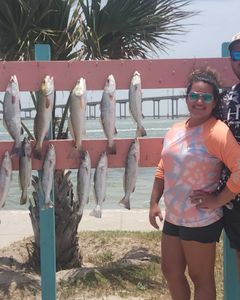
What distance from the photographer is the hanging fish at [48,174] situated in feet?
12.7

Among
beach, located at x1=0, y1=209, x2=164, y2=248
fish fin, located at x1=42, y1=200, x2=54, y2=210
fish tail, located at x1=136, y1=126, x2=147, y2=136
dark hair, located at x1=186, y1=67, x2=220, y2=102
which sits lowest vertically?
beach, located at x1=0, y1=209, x2=164, y2=248

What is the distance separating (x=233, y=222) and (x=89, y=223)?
558 centimetres

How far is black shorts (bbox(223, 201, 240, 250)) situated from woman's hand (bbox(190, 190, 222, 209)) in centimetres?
12

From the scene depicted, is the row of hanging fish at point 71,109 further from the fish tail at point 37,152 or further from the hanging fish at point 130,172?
the hanging fish at point 130,172

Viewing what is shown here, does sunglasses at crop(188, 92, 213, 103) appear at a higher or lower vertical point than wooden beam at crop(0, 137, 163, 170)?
higher

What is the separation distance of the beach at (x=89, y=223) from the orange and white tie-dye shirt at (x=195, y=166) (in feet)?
14.6

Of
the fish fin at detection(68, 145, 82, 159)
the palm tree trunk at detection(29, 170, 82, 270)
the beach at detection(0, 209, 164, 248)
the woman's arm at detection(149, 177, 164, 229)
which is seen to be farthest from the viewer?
the beach at detection(0, 209, 164, 248)

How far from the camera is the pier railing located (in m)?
4.02

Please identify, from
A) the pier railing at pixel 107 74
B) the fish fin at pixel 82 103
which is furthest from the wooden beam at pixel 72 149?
the fish fin at pixel 82 103

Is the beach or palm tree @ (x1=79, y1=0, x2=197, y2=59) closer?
palm tree @ (x1=79, y1=0, x2=197, y2=59)

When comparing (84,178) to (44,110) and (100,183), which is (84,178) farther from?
(44,110)

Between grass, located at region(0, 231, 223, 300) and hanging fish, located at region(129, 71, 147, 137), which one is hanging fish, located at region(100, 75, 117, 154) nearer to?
hanging fish, located at region(129, 71, 147, 137)

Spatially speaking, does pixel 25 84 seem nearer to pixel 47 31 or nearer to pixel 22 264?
pixel 47 31

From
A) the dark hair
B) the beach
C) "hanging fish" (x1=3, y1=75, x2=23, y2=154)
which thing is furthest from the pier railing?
the beach
